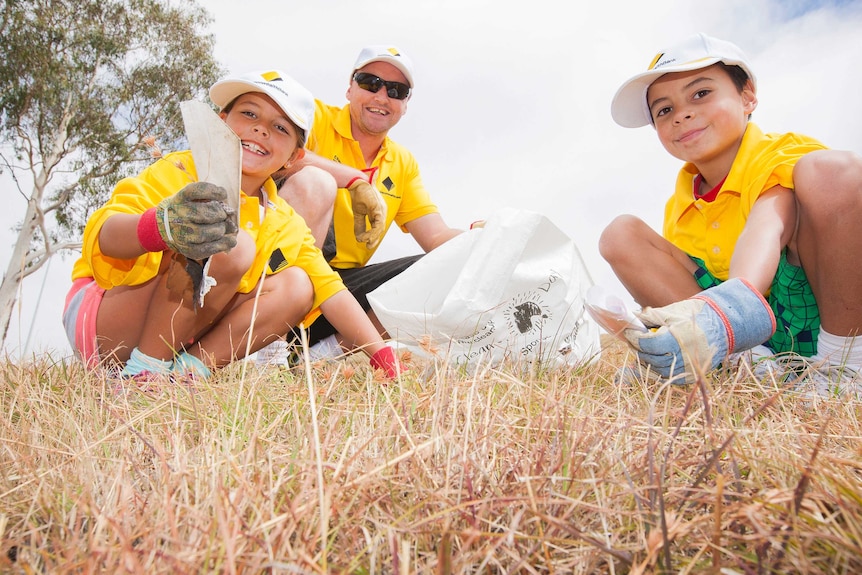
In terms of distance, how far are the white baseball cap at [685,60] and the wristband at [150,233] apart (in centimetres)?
159

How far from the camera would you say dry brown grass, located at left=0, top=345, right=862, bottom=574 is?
61 centimetres

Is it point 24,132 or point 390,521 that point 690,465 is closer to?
point 390,521

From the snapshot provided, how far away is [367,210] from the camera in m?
2.60

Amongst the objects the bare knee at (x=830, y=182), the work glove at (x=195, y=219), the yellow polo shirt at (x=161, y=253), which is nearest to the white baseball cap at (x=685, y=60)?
the bare knee at (x=830, y=182)

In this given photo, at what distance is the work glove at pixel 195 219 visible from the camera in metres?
1.51

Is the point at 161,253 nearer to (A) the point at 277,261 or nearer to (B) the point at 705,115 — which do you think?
(A) the point at 277,261

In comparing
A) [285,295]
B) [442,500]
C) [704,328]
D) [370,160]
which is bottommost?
[704,328]

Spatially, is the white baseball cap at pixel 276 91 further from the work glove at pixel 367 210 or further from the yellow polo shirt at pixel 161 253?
the work glove at pixel 367 210

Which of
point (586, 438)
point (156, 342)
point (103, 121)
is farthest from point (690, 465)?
point (103, 121)

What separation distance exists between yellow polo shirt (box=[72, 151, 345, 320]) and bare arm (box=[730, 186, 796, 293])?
132cm

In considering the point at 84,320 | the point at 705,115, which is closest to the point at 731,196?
the point at 705,115

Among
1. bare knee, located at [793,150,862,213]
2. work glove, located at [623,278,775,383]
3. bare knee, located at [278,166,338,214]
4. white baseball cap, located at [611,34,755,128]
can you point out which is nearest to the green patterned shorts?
bare knee, located at [793,150,862,213]

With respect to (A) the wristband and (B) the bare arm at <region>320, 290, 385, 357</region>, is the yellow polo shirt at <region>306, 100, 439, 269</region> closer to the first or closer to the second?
(B) the bare arm at <region>320, 290, 385, 357</region>

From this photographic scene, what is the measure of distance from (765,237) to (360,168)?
78.8 inches
